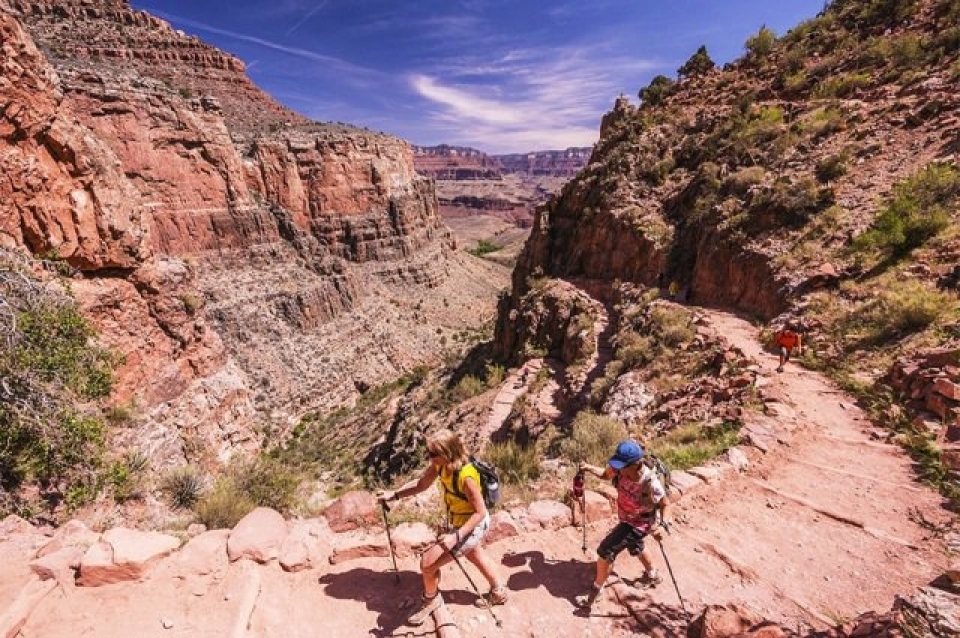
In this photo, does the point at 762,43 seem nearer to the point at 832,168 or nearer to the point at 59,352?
the point at 832,168

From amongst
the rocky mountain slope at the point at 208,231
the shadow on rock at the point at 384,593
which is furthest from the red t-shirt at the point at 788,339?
the rocky mountain slope at the point at 208,231

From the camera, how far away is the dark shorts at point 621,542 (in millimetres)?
4273

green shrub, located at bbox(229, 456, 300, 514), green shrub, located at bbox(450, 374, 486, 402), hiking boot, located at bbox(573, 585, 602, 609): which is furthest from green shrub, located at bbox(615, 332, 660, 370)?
green shrub, located at bbox(229, 456, 300, 514)

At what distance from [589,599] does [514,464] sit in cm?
341

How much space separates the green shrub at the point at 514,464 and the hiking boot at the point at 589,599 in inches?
102

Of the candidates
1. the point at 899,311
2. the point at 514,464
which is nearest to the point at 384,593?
the point at 514,464

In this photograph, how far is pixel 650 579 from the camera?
4504 millimetres

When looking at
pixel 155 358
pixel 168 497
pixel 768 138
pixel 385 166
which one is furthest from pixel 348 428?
pixel 385 166

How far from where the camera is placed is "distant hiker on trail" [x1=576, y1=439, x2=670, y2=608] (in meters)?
4.17

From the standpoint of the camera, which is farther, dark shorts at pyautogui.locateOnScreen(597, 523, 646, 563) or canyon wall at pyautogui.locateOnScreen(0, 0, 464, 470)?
canyon wall at pyautogui.locateOnScreen(0, 0, 464, 470)

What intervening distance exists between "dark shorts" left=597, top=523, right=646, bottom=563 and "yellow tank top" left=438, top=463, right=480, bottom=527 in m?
1.35

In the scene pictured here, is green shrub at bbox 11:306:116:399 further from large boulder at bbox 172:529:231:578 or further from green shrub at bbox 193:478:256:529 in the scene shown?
large boulder at bbox 172:529:231:578

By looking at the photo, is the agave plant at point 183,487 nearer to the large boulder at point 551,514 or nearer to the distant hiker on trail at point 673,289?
the large boulder at point 551,514

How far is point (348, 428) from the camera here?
88.8 feet
